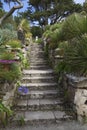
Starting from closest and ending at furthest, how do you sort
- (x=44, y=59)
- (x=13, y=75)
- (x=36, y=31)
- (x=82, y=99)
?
(x=82, y=99) → (x=13, y=75) → (x=44, y=59) → (x=36, y=31)

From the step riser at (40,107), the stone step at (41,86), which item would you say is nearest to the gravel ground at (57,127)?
the step riser at (40,107)

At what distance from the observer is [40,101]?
5852 millimetres

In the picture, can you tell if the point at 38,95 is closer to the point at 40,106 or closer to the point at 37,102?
the point at 37,102

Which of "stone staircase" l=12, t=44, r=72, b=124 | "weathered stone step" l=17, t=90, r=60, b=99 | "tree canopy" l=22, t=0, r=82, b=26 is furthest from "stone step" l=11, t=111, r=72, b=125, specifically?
"tree canopy" l=22, t=0, r=82, b=26

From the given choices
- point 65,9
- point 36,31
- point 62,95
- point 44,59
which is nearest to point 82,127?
point 62,95

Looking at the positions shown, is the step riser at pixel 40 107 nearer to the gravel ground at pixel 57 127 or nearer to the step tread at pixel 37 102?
the step tread at pixel 37 102

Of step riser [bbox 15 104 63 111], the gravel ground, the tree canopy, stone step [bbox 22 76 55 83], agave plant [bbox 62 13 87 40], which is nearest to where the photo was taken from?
the gravel ground

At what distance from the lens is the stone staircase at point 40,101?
5070mm

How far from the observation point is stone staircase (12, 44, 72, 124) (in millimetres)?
5070

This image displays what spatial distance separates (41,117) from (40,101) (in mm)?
797

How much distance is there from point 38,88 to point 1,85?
150 centimetres

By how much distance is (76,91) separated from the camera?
513 cm

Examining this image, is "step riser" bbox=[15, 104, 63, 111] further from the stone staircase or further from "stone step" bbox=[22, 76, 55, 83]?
"stone step" bbox=[22, 76, 55, 83]

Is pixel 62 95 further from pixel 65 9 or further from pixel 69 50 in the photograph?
pixel 65 9
